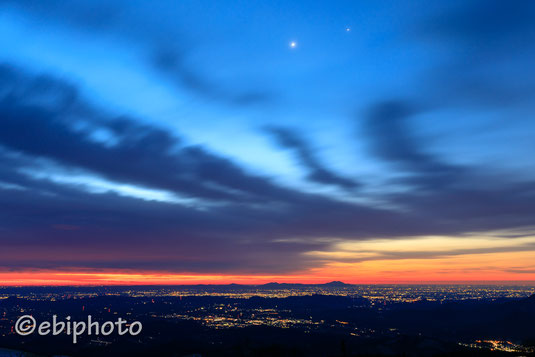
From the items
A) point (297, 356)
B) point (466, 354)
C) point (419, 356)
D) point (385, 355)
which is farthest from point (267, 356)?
point (466, 354)

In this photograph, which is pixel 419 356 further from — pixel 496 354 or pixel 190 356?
pixel 190 356

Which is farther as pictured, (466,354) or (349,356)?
(349,356)

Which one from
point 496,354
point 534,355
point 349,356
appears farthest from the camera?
point 349,356

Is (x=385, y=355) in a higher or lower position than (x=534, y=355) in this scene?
lower

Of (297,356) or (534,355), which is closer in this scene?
(534,355)

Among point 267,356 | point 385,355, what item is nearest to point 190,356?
point 267,356

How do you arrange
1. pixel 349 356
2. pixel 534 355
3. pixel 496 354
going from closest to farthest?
pixel 534 355 → pixel 496 354 → pixel 349 356

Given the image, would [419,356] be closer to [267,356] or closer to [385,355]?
[385,355]

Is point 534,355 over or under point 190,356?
over
